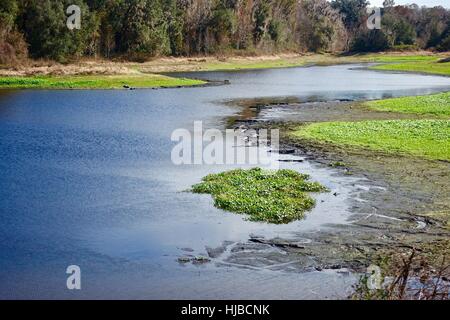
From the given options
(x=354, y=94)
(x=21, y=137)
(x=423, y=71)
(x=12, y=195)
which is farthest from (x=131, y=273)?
(x=423, y=71)

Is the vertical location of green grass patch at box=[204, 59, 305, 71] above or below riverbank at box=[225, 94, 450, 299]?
above

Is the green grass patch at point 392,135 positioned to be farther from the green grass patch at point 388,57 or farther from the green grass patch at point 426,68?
the green grass patch at point 388,57

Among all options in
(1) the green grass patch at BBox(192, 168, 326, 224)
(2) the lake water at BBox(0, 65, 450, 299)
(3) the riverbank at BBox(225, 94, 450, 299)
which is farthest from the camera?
(1) the green grass patch at BBox(192, 168, 326, 224)

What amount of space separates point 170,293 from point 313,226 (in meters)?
7.85

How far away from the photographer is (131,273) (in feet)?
63.2

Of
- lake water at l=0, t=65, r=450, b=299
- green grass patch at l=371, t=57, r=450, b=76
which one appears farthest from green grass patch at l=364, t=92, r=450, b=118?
green grass patch at l=371, t=57, r=450, b=76

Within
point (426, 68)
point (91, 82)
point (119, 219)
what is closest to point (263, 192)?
point (119, 219)

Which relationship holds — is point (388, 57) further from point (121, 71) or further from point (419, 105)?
point (419, 105)

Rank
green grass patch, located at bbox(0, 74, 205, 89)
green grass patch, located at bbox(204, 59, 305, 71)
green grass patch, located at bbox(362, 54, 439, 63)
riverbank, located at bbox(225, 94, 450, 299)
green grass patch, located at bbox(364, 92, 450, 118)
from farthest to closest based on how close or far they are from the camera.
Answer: green grass patch, located at bbox(362, 54, 439, 63), green grass patch, located at bbox(204, 59, 305, 71), green grass patch, located at bbox(0, 74, 205, 89), green grass patch, located at bbox(364, 92, 450, 118), riverbank, located at bbox(225, 94, 450, 299)

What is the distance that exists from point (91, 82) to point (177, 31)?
57868mm

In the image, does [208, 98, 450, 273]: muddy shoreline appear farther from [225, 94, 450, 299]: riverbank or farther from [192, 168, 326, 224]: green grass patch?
[192, 168, 326, 224]: green grass patch

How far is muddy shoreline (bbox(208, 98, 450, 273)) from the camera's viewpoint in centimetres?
2061

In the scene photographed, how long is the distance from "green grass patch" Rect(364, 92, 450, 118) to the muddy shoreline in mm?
19042
